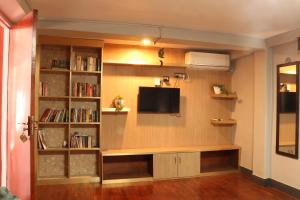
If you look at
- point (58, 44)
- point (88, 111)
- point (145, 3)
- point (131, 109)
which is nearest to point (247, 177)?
point (131, 109)

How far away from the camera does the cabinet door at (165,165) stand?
4531 millimetres

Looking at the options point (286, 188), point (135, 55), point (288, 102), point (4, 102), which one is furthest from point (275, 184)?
point (4, 102)

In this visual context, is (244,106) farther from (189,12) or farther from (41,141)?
(41,141)

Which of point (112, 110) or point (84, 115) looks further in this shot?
point (112, 110)

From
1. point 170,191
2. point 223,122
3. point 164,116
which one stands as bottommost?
point 170,191

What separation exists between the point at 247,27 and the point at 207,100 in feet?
6.26

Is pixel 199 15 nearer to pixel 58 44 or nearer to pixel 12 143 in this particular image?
pixel 58 44

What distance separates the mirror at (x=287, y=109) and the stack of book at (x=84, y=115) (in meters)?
2.93

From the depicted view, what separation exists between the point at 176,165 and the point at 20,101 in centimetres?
280

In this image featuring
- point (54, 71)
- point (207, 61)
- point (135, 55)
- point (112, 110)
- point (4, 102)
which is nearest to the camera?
point (4, 102)

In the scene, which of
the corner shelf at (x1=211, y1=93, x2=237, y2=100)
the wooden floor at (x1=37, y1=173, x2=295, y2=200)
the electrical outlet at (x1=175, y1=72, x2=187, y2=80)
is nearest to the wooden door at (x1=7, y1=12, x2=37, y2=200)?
the wooden floor at (x1=37, y1=173, x2=295, y2=200)

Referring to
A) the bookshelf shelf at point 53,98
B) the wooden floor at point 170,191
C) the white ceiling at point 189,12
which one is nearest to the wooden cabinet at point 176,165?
the wooden floor at point 170,191

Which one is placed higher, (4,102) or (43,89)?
(43,89)

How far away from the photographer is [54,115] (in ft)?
14.1
